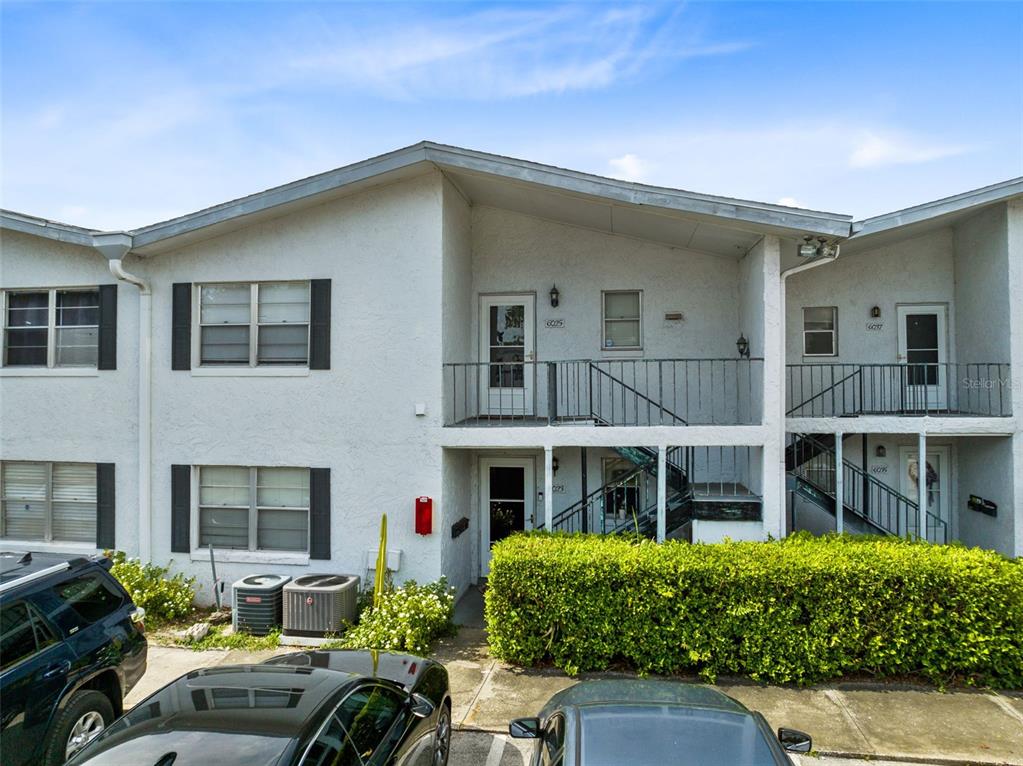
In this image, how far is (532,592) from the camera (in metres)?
7.34

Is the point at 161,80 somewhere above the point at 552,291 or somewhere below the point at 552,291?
above

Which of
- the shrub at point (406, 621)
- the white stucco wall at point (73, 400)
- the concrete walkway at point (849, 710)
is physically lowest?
the concrete walkway at point (849, 710)

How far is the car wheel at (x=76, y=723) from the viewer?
4855mm

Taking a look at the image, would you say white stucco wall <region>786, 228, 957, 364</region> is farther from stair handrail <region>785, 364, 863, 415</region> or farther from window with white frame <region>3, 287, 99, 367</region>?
window with white frame <region>3, 287, 99, 367</region>

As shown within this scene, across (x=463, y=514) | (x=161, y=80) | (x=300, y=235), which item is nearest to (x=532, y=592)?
(x=463, y=514)

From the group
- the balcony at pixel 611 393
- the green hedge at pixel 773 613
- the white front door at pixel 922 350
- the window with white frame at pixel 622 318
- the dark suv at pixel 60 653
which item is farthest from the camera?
the window with white frame at pixel 622 318

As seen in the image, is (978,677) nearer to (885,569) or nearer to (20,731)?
(885,569)

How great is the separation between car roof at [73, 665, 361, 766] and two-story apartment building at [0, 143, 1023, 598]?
15.4 feet

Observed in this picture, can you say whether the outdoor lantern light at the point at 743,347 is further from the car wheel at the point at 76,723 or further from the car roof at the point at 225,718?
the car wheel at the point at 76,723

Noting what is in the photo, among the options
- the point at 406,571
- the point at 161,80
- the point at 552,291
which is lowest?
the point at 406,571

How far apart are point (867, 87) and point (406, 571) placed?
987cm

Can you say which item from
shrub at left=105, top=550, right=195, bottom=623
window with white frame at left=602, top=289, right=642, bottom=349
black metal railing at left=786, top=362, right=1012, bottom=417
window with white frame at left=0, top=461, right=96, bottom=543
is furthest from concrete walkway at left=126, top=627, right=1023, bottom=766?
window with white frame at left=602, top=289, right=642, bottom=349

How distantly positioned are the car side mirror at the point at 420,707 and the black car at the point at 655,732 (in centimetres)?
68

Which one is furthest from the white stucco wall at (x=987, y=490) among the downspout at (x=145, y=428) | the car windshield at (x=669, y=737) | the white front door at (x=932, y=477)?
the downspout at (x=145, y=428)
